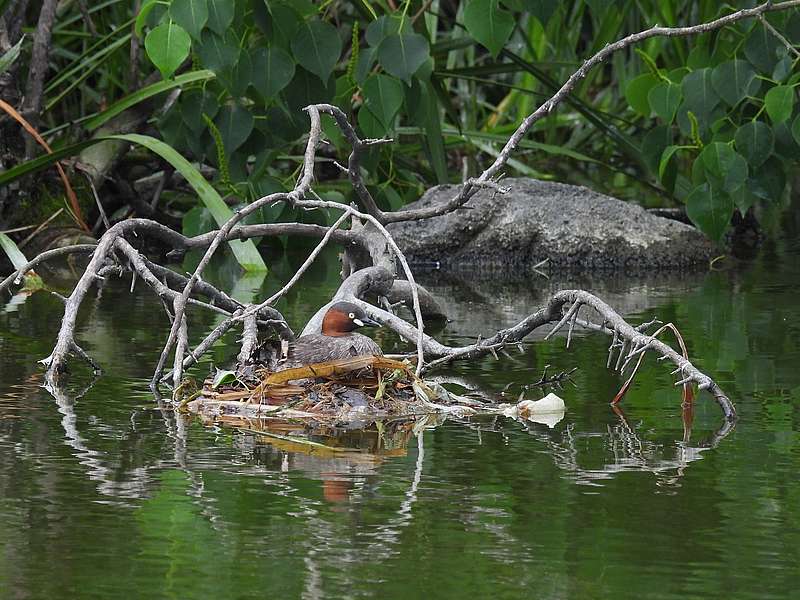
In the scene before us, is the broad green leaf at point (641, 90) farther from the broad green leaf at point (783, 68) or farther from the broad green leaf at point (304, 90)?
the broad green leaf at point (304, 90)

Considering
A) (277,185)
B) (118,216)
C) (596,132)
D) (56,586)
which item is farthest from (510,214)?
(56,586)

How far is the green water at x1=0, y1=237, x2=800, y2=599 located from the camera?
338cm

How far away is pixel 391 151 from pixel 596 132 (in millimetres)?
5328

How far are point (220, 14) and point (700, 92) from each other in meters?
2.72

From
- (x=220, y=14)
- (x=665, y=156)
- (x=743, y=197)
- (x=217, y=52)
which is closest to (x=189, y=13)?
(x=220, y=14)

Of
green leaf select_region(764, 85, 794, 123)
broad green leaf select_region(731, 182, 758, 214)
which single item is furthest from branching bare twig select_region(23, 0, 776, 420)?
broad green leaf select_region(731, 182, 758, 214)

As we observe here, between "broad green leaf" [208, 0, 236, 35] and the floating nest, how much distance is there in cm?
215

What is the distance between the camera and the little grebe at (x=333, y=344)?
221 inches

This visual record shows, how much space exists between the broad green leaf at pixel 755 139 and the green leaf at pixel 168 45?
3327mm

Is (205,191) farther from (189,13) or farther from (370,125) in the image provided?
(189,13)

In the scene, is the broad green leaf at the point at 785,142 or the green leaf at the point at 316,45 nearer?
the green leaf at the point at 316,45

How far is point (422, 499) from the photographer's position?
4.13 m

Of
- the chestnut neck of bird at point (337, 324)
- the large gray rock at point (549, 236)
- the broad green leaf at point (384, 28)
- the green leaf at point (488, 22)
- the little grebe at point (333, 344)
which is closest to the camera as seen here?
the little grebe at point (333, 344)

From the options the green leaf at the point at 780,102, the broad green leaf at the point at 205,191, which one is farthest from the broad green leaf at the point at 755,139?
the broad green leaf at the point at 205,191
